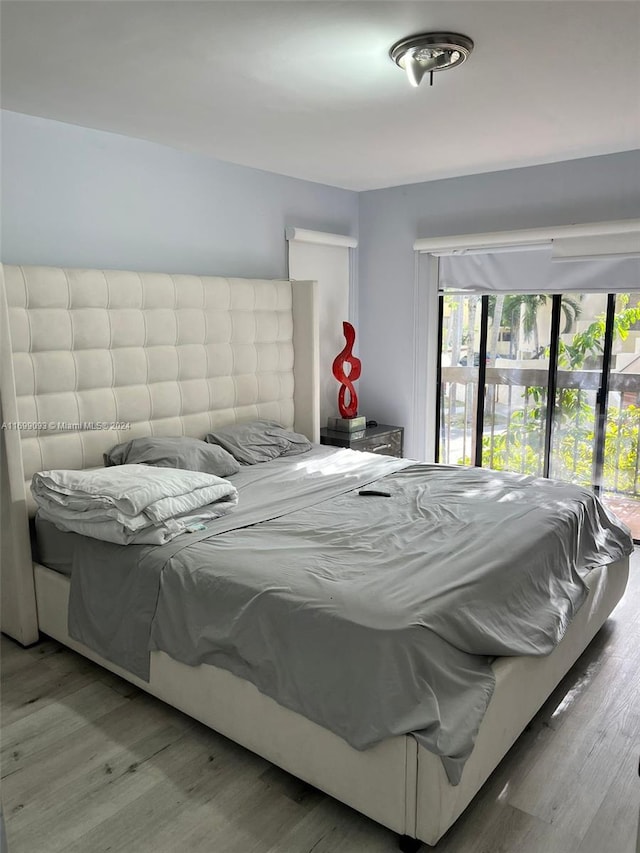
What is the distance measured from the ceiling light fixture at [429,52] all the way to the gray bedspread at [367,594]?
1725 millimetres

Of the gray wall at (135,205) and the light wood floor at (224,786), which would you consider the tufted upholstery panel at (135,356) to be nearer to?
the gray wall at (135,205)

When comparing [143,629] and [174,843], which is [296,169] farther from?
[174,843]

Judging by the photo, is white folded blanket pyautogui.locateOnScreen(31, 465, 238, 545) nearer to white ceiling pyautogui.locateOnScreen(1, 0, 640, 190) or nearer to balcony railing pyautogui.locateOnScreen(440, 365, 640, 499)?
white ceiling pyautogui.locateOnScreen(1, 0, 640, 190)

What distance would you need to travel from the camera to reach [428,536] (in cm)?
257

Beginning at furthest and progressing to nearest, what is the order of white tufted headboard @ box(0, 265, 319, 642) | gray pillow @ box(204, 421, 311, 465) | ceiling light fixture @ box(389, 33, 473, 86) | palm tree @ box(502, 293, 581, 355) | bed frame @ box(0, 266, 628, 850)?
palm tree @ box(502, 293, 581, 355) → gray pillow @ box(204, 421, 311, 465) → white tufted headboard @ box(0, 265, 319, 642) → ceiling light fixture @ box(389, 33, 473, 86) → bed frame @ box(0, 266, 628, 850)

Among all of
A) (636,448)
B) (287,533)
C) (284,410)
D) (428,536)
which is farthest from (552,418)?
(287,533)

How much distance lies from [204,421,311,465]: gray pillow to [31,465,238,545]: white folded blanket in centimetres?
82

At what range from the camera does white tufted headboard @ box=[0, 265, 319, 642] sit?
2.97m

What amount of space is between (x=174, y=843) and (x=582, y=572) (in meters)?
1.83

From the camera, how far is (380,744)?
181 cm

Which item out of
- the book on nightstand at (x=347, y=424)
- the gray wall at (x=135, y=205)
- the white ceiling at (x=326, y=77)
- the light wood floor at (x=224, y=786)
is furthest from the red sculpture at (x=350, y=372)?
the light wood floor at (x=224, y=786)

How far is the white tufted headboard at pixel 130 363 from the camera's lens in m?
2.97

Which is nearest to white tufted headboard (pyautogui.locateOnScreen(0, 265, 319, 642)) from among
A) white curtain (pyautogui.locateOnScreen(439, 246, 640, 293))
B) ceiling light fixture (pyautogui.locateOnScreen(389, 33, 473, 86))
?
white curtain (pyautogui.locateOnScreen(439, 246, 640, 293))

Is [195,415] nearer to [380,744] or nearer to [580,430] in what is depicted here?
[380,744]
